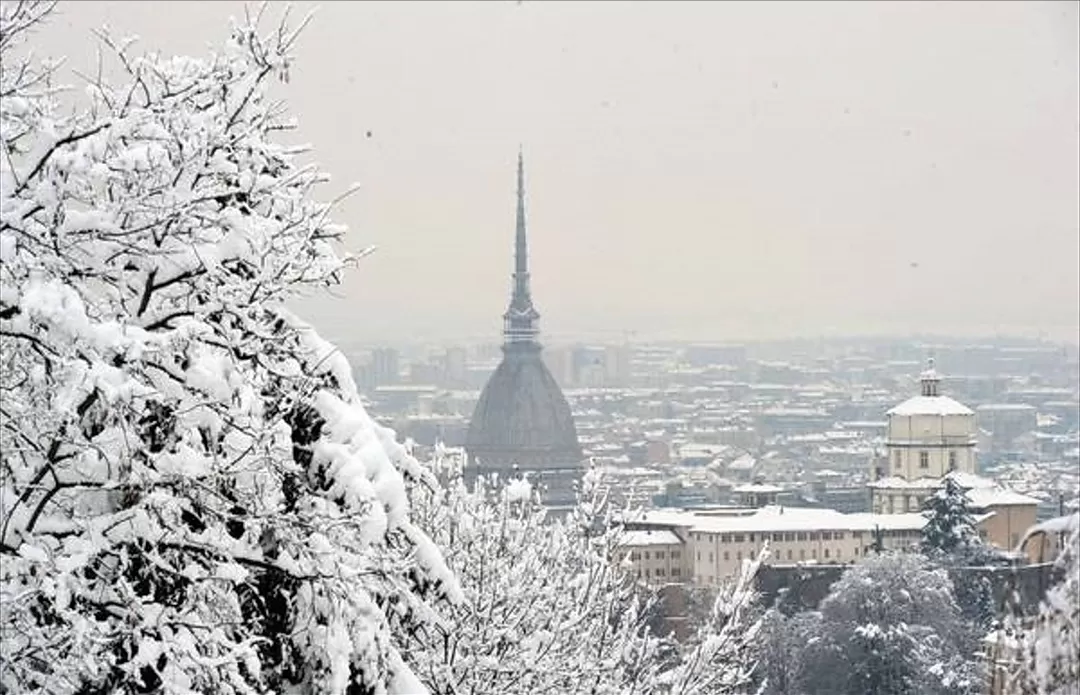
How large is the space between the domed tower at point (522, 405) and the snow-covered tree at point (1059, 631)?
411 ft

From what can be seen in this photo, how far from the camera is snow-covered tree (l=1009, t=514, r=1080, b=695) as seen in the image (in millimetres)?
3637

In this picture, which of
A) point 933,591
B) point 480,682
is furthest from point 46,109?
point 933,591

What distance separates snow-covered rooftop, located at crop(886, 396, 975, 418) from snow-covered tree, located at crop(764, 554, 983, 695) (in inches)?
1573

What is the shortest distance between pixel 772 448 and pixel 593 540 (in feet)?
429

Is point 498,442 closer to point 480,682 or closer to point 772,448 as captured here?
point 772,448

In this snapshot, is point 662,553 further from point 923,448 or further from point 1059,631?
point 1059,631

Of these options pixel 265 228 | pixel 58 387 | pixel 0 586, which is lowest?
pixel 0 586

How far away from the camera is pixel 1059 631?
3658mm

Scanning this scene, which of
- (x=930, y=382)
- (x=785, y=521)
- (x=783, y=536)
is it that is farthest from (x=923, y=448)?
(x=783, y=536)

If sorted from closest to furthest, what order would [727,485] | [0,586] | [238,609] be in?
[0,586]
[238,609]
[727,485]

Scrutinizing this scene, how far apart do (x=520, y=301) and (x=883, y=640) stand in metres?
101

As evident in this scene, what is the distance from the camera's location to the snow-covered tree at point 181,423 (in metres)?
4.80

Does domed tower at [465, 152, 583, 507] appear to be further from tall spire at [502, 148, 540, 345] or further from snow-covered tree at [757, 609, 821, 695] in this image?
snow-covered tree at [757, 609, 821, 695]

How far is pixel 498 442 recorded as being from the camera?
139 m
